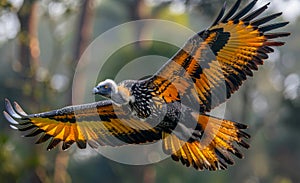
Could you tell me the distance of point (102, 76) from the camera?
1747 cm

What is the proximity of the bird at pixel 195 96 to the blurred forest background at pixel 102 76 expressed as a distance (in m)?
4.27

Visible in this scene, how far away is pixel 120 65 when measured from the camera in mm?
18125

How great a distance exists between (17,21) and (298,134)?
11869 millimetres

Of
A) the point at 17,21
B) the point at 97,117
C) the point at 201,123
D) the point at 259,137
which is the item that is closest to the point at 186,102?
the point at 201,123

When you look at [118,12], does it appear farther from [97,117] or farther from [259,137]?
[97,117]

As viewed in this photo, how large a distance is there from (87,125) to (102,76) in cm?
732

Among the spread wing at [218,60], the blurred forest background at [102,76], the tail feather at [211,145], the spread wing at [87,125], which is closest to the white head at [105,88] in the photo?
the spread wing at [218,60]

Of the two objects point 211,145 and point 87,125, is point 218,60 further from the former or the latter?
point 87,125

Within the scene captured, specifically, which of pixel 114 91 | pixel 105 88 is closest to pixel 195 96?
pixel 114 91

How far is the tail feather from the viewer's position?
9297 mm

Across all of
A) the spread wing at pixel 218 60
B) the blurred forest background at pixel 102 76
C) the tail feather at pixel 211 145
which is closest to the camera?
the spread wing at pixel 218 60

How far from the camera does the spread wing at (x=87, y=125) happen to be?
969 centimetres

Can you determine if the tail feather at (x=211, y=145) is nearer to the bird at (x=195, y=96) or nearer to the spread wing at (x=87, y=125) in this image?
the bird at (x=195, y=96)

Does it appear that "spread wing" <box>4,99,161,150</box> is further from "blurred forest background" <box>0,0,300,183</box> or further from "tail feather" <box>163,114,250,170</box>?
"blurred forest background" <box>0,0,300,183</box>
